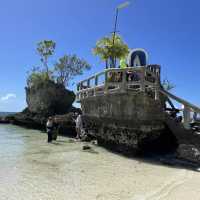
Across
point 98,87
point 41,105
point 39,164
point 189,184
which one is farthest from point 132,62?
point 41,105

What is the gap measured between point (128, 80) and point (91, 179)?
6.22 meters

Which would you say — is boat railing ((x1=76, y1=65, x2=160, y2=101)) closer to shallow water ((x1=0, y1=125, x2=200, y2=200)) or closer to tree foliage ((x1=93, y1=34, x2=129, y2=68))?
shallow water ((x1=0, y1=125, x2=200, y2=200))

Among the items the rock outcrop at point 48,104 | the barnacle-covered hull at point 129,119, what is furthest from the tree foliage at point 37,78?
the barnacle-covered hull at point 129,119

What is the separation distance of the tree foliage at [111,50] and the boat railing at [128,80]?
1353 cm

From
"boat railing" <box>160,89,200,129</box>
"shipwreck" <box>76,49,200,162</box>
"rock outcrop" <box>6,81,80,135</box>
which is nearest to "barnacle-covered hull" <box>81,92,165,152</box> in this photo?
"shipwreck" <box>76,49,200,162</box>

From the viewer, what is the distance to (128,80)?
14797 millimetres

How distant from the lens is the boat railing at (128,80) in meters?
13.7

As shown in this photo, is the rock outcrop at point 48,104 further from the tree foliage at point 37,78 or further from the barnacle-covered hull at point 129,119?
the barnacle-covered hull at point 129,119

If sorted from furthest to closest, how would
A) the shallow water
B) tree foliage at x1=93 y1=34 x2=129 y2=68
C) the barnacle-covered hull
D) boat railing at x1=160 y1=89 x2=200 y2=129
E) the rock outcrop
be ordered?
the rock outcrop → tree foliage at x1=93 y1=34 x2=129 y2=68 → the barnacle-covered hull → boat railing at x1=160 y1=89 x2=200 y2=129 → the shallow water

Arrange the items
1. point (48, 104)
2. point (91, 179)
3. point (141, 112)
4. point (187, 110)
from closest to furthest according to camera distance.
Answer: point (91, 179)
point (187, 110)
point (141, 112)
point (48, 104)

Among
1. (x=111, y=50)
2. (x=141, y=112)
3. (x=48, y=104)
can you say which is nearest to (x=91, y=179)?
(x=141, y=112)

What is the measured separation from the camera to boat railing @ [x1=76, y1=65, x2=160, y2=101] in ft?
44.8

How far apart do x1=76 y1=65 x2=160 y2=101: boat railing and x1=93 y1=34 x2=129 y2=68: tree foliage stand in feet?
44.4

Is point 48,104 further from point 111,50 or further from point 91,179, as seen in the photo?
point 91,179
